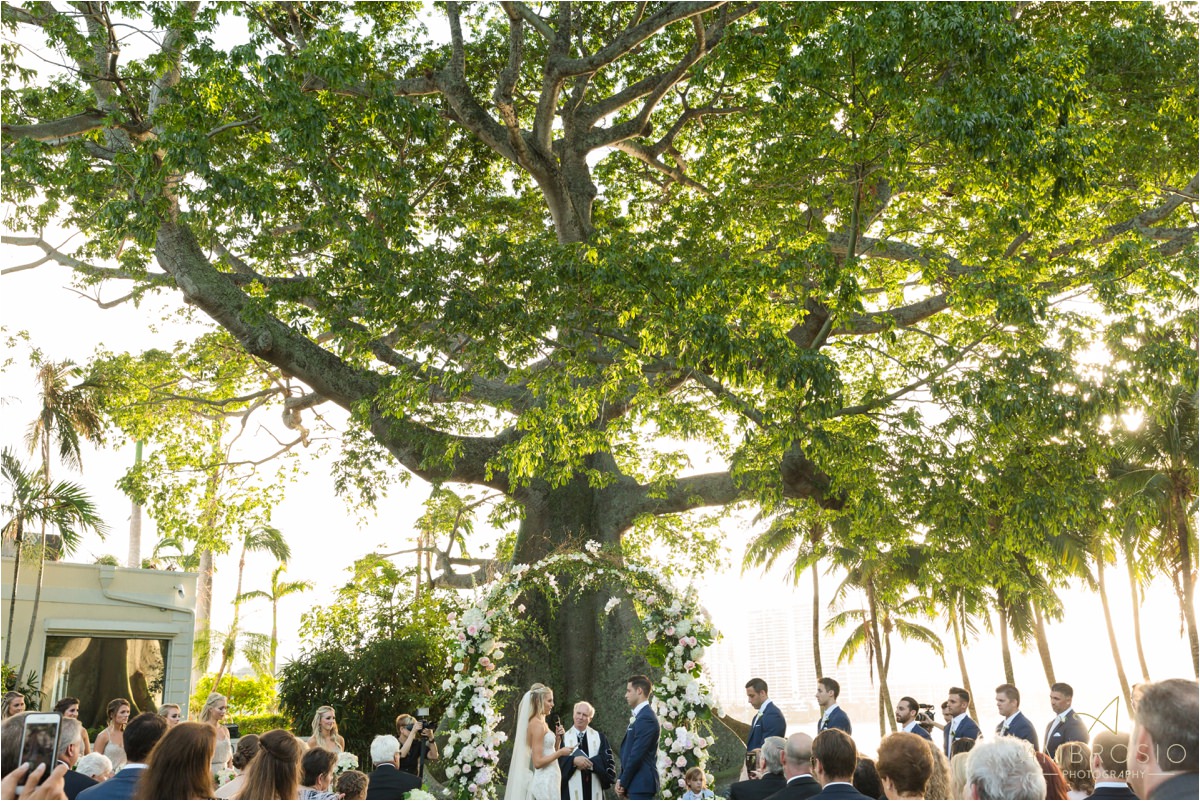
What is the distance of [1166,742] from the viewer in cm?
320

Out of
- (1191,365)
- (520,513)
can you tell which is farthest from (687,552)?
(1191,365)

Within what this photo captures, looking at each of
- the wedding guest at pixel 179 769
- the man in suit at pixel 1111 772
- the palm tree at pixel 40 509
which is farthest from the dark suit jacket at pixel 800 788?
the palm tree at pixel 40 509

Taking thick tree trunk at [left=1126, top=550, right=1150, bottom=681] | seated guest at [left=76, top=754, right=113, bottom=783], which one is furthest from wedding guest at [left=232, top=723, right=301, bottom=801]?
thick tree trunk at [left=1126, top=550, right=1150, bottom=681]

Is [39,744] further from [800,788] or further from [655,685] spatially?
[655,685]

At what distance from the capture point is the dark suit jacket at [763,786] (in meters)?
6.42

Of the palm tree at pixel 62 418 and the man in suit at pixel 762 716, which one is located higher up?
the palm tree at pixel 62 418

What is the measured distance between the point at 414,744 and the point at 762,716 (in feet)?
15.0

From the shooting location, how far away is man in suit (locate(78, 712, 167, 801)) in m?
4.22

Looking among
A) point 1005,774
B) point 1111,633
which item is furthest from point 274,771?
point 1111,633

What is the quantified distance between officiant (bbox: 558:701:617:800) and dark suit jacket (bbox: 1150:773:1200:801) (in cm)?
609

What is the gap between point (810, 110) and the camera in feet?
34.7

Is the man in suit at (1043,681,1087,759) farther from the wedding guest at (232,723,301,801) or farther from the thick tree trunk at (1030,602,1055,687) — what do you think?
the thick tree trunk at (1030,602,1055,687)

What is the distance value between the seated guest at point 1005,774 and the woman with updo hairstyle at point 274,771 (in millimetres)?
2933

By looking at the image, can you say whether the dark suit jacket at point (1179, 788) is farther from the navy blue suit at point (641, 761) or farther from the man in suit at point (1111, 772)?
the navy blue suit at point (641, 761)
